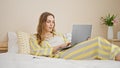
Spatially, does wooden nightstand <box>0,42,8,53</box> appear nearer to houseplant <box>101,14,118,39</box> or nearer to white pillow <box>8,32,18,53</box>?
white pillow <box>8,32,18,53</box>

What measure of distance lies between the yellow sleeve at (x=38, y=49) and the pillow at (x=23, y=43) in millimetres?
67

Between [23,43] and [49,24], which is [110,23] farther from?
[23,43]

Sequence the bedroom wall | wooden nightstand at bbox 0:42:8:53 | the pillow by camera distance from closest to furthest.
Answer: the pillow, wooden nightstand at bbox 0:42:8:53, the bedroom wall

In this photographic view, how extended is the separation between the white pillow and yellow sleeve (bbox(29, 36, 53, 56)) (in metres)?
0.24

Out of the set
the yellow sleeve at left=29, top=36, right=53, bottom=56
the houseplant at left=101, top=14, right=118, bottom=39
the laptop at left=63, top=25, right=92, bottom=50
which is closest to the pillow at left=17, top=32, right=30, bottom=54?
the yellow sleeve at left=29, top=36, right=53, bottom=56

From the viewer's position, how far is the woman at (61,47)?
1.64 metres

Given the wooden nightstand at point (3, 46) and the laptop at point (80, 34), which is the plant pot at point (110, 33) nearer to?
the laptop at point (80, 34)

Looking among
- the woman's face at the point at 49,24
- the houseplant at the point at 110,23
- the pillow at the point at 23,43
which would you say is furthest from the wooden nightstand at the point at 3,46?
the houseplant at the point at 110,23

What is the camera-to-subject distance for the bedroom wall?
8.85 ft

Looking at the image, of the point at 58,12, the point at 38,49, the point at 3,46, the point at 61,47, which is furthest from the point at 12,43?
the point at 58,12

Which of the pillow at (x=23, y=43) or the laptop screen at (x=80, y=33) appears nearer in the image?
the laptop screen at (x=80, y=33)

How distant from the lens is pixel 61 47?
7.04ft
